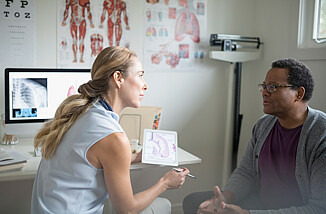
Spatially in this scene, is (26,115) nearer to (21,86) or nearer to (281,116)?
(21,86)

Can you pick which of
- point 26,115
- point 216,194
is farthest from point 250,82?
point 26,115

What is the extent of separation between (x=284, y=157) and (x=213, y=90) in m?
1.26

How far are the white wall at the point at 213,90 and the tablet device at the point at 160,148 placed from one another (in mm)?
698

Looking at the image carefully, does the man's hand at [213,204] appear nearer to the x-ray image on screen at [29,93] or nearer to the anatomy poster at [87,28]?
the x-ray image on screen at [29,93]

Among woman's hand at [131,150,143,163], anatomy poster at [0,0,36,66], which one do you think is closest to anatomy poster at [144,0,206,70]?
anatomy poster at [0,0,36,66]

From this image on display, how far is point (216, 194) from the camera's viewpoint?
5.69 ft

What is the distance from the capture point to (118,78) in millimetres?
1412

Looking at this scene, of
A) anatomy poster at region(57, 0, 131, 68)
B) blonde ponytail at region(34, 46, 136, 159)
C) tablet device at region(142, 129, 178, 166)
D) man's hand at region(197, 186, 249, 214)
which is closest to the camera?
blonde ponytail at region(34, 46, 136, 159)

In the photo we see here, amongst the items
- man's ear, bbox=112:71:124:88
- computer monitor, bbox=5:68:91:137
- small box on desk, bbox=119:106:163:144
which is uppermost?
man's ear, bbox=112:71:124:88

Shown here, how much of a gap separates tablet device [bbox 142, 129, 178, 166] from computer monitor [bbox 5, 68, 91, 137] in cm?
59

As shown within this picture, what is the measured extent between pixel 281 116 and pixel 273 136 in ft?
0.42

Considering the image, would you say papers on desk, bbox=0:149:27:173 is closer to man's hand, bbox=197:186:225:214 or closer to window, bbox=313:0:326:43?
man's hand, bbox=197:186:225:214

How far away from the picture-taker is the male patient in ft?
4.92

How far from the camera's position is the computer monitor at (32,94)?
2043mm
